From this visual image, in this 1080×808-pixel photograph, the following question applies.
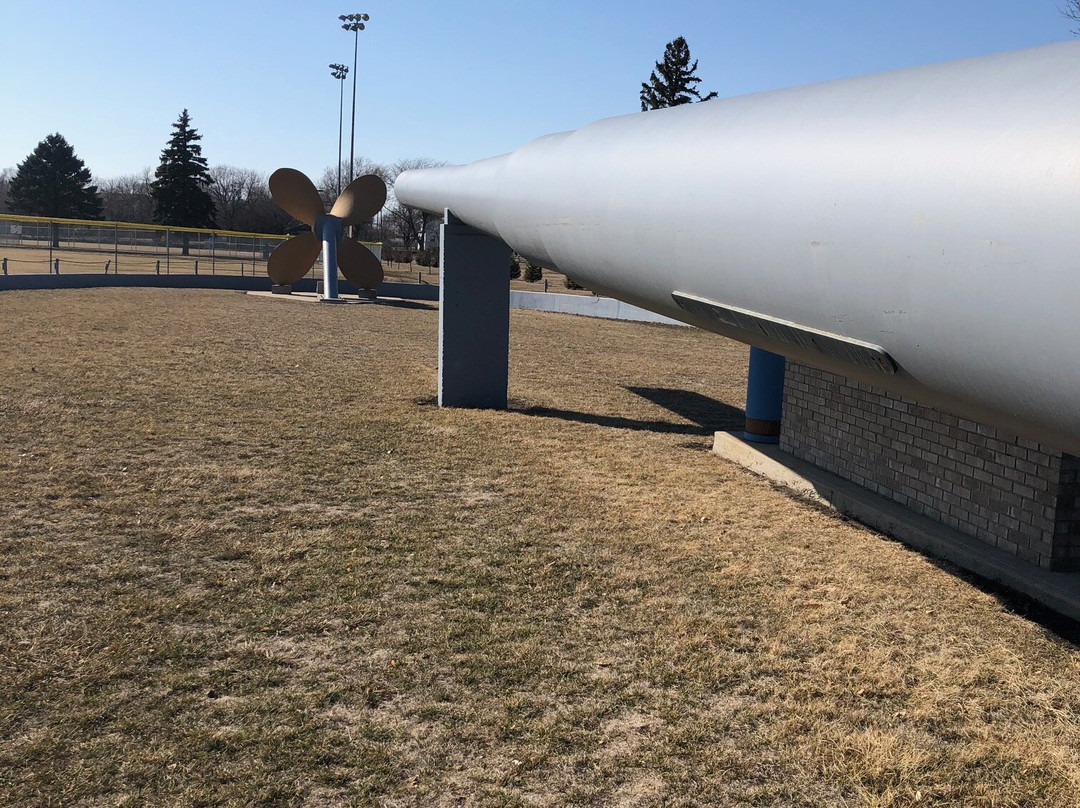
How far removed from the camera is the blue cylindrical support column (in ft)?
30.4

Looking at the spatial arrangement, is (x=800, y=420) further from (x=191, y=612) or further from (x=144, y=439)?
(x=144, y=439)

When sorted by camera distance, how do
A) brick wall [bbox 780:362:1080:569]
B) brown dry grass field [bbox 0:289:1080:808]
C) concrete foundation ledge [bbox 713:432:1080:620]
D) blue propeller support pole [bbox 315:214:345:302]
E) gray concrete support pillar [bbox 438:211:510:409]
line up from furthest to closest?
blue propeller support pole [bbox 315:214:345:302]
gray concrete support pillar [bbox 438:211:510:409]
brick wall [bbox 780:362:1080:569]
concrete foundation ledge [bbox 713:432:1080:620]
brown dry grass field [bbox 0:289:1080:808]

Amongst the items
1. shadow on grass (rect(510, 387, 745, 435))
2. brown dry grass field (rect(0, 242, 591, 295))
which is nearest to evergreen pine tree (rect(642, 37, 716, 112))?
brown dry grass field (rect(0, 242, 591, 295))

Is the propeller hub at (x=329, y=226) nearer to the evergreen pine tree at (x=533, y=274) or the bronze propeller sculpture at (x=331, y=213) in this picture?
the bronze propeller sculpture at (x=331, y=213)

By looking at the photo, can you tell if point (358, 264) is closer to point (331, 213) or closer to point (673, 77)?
point (331, 213)

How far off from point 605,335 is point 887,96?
18983 millimetres

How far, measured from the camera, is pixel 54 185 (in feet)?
225

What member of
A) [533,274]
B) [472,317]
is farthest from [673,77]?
[472,317]

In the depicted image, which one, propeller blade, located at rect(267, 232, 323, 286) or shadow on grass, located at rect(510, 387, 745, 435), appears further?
propeller blade, located at rect(267, 232, 323, 286)

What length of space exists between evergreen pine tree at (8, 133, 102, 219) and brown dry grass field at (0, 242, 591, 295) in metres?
23.3

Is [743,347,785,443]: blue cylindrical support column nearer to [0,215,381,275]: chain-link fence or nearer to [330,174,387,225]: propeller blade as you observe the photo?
[330,174,387,225]: propeller blade

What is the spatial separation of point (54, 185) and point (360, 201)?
50.7 meters

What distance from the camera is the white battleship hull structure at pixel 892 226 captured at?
323cm

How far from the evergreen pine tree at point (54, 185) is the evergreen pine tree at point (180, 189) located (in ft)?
20.5
